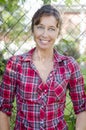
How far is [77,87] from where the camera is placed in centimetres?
239

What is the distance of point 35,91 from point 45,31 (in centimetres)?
36

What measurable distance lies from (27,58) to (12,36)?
516 millimetres

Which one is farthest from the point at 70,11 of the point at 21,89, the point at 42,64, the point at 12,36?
the point at 21,89

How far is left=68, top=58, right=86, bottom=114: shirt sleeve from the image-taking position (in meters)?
2.34

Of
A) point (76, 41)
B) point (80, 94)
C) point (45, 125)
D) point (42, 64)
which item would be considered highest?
point (76, 41)

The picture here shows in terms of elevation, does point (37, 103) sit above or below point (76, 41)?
below

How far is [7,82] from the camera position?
7.51 feet

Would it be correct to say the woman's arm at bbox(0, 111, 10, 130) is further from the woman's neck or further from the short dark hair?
the short dark hair

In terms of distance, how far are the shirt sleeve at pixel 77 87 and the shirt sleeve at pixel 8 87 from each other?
0.35 m

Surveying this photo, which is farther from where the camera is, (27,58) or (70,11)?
(70,11)

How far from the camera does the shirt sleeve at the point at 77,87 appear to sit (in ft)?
7.68

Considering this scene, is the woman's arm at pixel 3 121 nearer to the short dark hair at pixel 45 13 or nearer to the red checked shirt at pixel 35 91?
the red checked shirt at pixel 35 91

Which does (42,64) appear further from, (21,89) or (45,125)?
(45,125)

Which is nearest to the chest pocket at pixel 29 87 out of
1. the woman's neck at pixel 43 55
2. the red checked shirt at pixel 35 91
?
the red checked shirt at pixel 35 91
